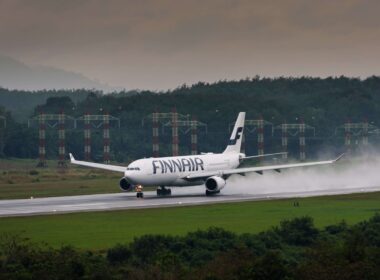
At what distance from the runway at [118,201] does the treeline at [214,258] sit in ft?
75.8

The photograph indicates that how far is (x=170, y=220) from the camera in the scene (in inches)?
2992

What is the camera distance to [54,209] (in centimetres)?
8562

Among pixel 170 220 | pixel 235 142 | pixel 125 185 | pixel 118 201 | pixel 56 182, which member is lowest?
pixel 170 220

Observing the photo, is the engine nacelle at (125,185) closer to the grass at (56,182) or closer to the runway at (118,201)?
the runway at (118,201)

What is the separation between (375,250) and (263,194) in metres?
52.2

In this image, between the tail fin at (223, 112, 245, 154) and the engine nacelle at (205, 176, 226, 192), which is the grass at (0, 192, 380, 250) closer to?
the engine nacelle at (205, 176, 226, 192)

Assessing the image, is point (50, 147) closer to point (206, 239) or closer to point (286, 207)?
point (286, 207)

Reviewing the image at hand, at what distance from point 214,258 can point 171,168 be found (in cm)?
4827

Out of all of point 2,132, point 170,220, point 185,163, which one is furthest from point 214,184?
point 2,132

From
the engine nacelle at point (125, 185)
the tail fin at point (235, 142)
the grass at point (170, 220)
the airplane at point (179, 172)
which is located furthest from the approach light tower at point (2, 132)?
the grass at point (170, 220)

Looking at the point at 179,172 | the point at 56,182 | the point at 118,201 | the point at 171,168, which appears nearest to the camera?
the point at 118,201

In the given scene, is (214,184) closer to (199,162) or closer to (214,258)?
(199,162)

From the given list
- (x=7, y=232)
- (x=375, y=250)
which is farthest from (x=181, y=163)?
(x=375, y=250)

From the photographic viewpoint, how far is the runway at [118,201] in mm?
85375
